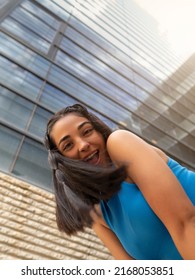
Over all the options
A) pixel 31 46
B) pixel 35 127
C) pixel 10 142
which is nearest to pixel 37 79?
pixel 31 46

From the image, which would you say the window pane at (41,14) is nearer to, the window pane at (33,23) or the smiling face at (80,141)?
the window pane at (33,23)

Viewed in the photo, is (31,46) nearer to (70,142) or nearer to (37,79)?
(37,79)

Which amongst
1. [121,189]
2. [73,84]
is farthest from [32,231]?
[73,84]

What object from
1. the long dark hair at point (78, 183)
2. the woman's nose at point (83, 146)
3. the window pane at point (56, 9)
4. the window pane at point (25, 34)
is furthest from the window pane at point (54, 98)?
the woman's nose at point (83, 146)

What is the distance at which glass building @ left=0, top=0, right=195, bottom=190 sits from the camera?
6.32 metres

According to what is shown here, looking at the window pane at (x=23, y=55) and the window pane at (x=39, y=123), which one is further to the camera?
the window pane at (x=23, y=55)

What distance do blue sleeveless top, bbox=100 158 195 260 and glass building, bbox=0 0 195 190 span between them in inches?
182

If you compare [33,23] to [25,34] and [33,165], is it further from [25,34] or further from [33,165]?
[33,165]

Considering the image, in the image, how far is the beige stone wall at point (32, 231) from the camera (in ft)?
14.4

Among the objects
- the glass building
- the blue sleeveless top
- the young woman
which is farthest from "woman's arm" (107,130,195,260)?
the glass building

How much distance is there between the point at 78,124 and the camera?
131 centimetres

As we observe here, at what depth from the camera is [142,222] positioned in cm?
106

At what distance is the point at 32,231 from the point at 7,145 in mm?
2183

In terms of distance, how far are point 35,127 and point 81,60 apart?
560cm
